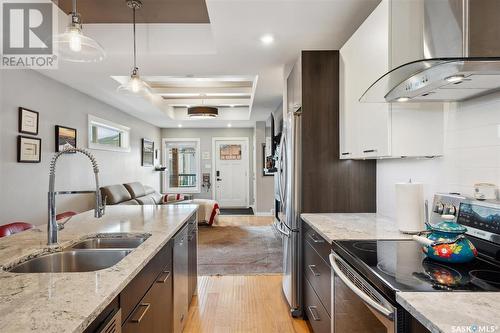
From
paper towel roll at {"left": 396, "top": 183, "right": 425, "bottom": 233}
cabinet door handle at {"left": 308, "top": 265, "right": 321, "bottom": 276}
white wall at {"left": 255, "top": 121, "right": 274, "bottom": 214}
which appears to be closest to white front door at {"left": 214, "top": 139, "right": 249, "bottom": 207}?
white wall at {"left": 255, "top": 121, "right": 274, "bottom": 214}

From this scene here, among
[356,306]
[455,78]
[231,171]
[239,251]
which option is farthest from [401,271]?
[231,171]

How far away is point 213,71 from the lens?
3.61 metres

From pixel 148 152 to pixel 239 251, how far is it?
4.34m

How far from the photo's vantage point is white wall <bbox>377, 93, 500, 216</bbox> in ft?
4.98

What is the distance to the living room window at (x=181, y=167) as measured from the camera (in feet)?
29.9

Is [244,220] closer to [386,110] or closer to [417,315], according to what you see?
[386,110]

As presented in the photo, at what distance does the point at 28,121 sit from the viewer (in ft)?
11.1

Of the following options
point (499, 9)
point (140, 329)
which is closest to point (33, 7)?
point (140, 329)

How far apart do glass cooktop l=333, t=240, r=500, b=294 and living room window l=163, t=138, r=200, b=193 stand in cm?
788

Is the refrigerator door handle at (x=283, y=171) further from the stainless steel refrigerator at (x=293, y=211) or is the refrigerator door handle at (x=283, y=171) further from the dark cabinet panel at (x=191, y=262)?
the dark cabinet panel at (x=191, y=262)

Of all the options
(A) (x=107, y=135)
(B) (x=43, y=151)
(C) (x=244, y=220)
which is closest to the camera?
(B) (x=43, y=151)

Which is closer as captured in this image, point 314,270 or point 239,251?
point 314,270

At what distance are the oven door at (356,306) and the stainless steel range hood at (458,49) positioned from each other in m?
0.92

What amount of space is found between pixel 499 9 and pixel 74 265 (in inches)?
85.3
